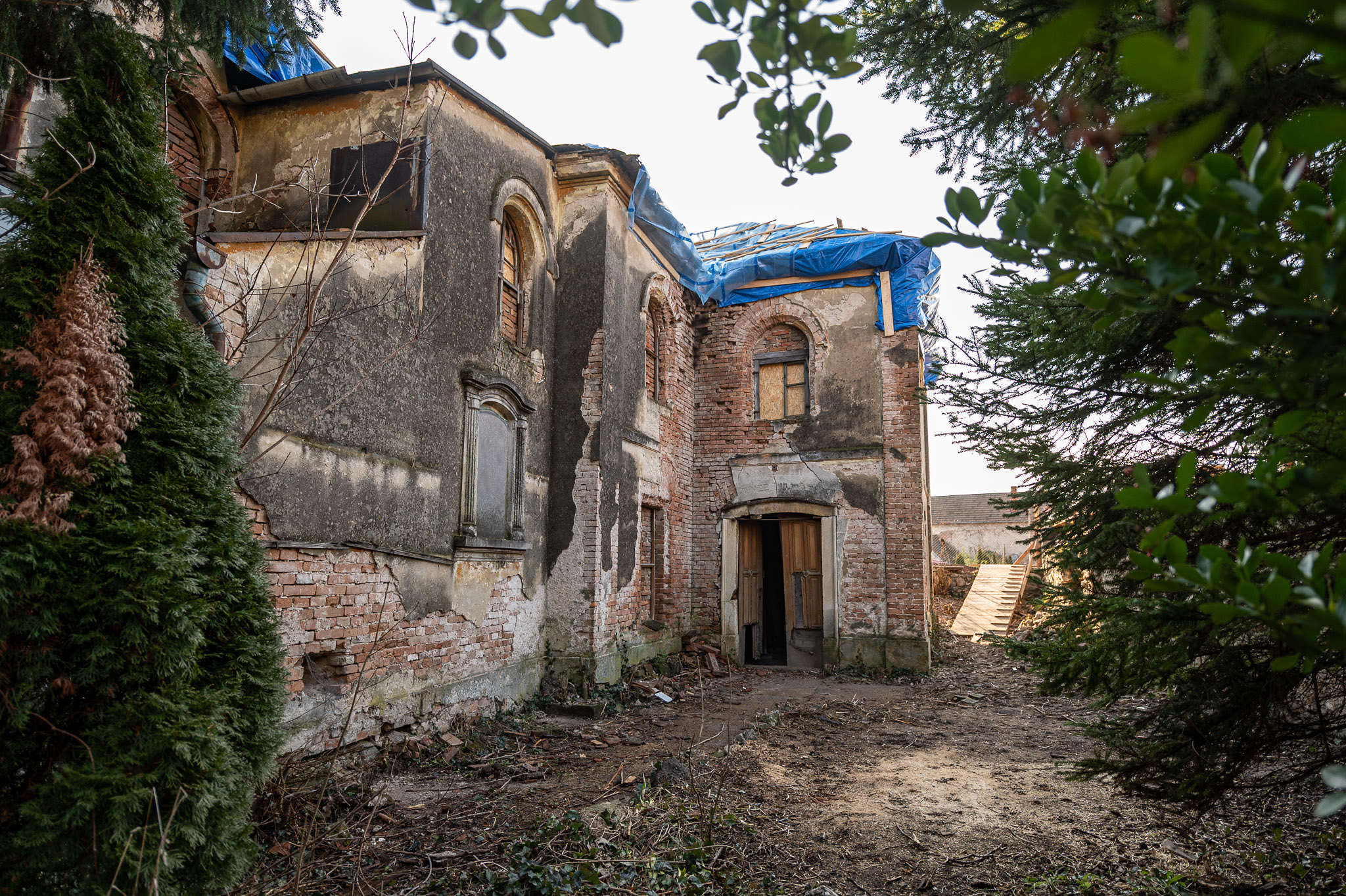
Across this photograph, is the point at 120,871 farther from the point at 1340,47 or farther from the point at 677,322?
the point at 677,322

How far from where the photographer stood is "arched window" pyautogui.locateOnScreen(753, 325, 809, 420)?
1281 cm

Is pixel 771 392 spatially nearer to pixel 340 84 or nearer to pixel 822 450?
pixel 822 450

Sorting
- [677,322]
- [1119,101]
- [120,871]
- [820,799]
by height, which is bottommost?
[820,799]

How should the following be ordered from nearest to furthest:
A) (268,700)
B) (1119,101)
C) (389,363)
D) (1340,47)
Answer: (1340,47) → (268,700) → (1119,101) → (389,363)

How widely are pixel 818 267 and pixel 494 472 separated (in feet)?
23.5

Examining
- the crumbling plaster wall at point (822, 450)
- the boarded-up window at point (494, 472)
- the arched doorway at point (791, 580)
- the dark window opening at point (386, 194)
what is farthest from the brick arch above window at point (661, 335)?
the dark window opening at point (386, 194)

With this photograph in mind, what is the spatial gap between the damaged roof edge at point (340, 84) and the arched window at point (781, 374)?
6.66 m

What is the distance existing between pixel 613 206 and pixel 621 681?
251 inches

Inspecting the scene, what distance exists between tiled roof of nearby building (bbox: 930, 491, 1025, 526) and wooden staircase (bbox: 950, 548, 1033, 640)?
16.5 m

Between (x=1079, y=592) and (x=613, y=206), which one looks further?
(x=613, y=206)

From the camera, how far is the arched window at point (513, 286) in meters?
8.85

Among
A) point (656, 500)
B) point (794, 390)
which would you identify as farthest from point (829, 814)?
point (794, 390)

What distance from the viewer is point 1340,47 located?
0.77m

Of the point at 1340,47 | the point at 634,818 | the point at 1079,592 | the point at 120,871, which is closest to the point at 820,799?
the point at 634,818
